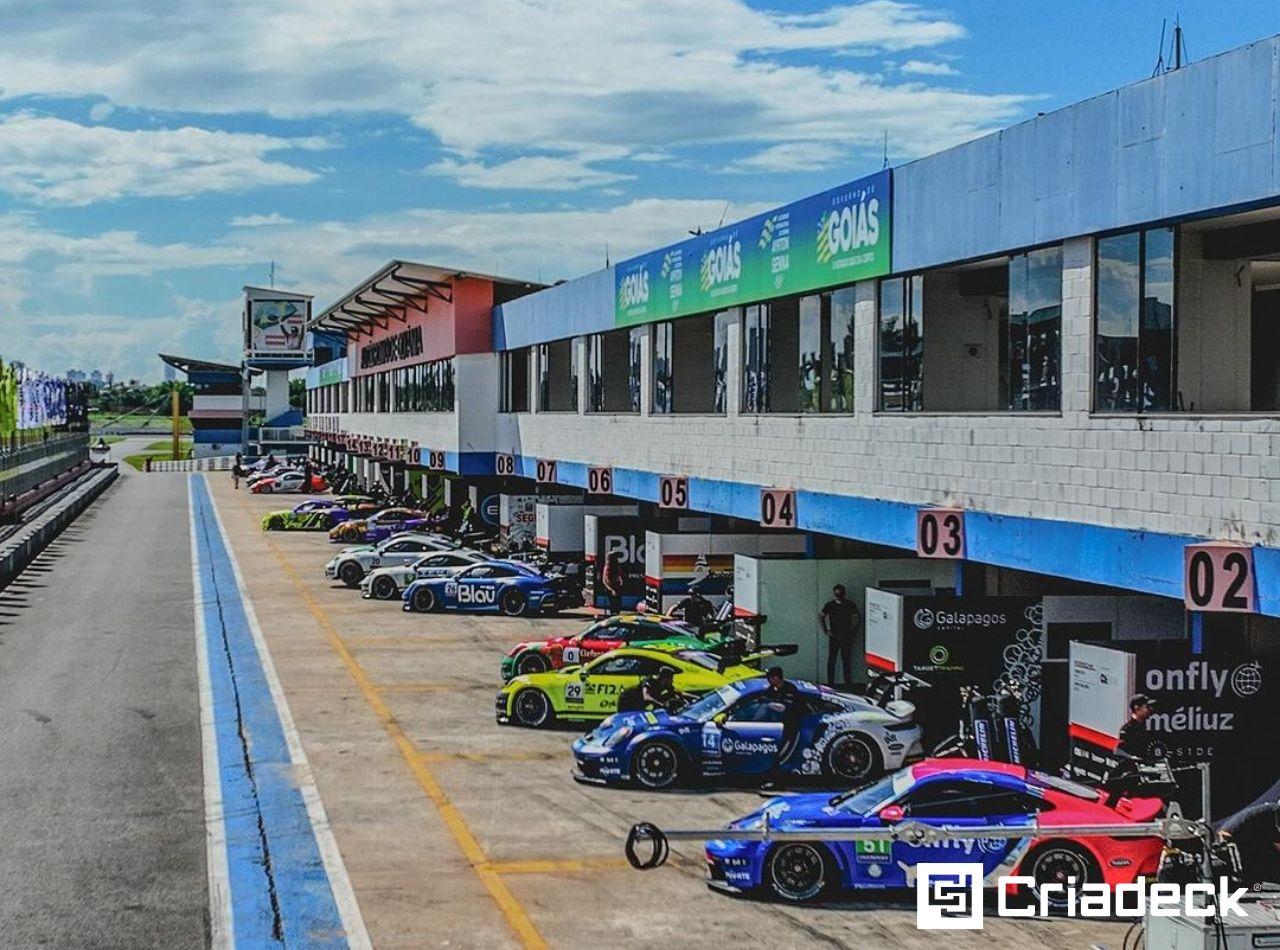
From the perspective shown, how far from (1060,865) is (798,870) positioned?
2358 mm

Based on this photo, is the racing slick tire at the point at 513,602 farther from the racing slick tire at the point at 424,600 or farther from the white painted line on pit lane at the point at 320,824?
the white painted line on pit lane at the point at 320,824

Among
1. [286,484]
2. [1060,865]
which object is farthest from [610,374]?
[286,484]

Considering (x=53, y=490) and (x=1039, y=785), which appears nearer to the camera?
(x=1039, y=785)

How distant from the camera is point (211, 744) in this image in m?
22.6

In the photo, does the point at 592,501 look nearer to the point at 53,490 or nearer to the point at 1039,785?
the point at 1039,785

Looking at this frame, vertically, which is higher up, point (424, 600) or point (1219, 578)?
point (1219, 578)

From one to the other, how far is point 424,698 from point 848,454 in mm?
7819

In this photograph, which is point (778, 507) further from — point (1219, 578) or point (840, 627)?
point (1219, 578)

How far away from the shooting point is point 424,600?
127 feet

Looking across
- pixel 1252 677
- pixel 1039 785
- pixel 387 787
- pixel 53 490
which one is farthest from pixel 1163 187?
pixel 53 490

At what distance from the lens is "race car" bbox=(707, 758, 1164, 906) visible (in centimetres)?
1487

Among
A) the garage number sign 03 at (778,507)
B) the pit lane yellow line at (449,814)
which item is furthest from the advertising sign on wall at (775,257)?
the pit lane yellow line at (449,814)

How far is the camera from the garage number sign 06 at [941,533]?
2173cm

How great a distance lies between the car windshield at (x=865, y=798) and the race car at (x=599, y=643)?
10150 mm
